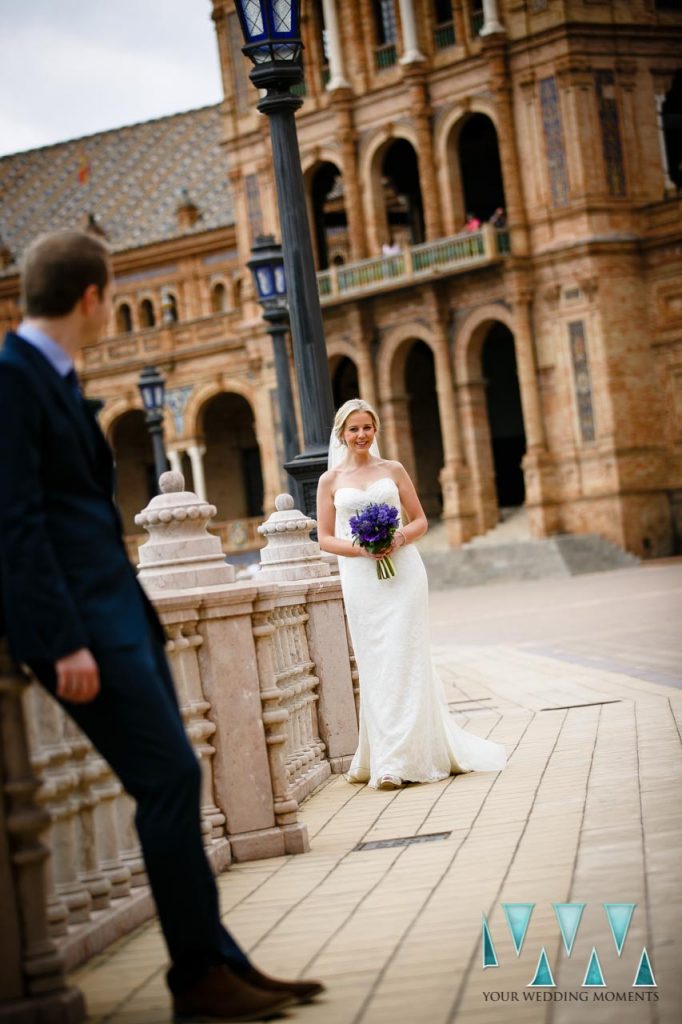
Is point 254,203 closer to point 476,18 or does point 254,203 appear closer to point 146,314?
point 476,18

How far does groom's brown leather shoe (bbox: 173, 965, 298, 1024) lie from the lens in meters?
3.93

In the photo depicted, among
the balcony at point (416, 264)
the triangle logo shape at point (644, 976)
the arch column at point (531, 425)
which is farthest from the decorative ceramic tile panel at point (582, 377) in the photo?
the triangle logo shape at point (644, 976)

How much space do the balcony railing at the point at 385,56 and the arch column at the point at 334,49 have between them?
0.96 meters

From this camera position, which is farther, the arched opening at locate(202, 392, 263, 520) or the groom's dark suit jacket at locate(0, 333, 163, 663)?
the arched opening at locate(202, 392, 263, 520)

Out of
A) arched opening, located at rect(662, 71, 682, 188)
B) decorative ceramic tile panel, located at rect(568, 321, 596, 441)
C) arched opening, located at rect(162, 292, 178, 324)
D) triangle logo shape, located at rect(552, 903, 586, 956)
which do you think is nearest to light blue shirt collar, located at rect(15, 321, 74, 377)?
triangle logo shape, located at rect(552, 903, 586, 956)

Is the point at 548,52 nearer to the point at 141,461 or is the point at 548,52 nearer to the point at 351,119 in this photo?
Answer: the point at 351,119

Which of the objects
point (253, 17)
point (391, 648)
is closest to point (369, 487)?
point (391, 648)

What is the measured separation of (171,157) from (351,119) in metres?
17.0

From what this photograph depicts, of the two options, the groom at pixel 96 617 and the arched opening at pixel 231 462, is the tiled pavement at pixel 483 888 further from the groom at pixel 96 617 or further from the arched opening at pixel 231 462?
the arched opening at pixel 231 462

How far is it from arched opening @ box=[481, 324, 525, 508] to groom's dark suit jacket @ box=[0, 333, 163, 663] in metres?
40.6

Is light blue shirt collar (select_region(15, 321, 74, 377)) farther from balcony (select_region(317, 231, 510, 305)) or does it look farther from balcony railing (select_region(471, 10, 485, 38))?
balcony railing (select_region(471, 10, 485, 38))

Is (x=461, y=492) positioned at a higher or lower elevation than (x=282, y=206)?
lower

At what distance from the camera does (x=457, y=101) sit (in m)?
39.9

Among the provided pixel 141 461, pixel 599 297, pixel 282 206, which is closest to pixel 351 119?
pixel 599 297
